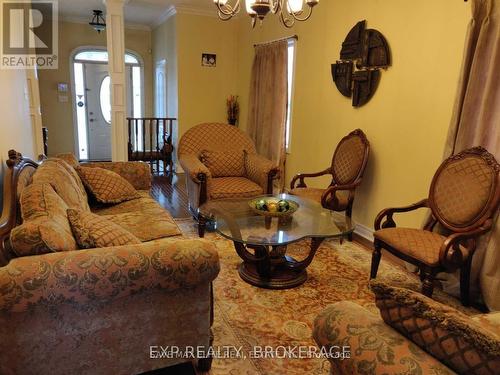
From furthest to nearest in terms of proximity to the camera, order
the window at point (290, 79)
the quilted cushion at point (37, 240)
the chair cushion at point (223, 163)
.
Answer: the window at point (290, 79), the chair cushion at point (223, 163), the quilted cushion at point (37, 240)

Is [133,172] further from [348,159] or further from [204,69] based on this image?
[204,69]

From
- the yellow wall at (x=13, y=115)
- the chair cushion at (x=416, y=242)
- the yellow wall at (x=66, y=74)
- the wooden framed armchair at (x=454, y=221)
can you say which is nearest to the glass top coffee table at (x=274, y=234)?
the chair cushion at (x=416, y=242)

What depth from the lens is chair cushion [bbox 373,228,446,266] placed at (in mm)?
2402

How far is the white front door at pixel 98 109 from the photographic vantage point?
7.82 metres

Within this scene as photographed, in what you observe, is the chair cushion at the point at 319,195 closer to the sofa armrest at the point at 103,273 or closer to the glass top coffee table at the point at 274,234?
the glass top coffee table at the point at 274,234

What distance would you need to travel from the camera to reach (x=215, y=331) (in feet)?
7.23

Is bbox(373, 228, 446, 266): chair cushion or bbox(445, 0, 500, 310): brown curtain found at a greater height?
bbox(445, 0, 500, 310): brown curtain

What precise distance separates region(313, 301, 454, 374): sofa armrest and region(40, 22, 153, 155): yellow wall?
7742 millimetres

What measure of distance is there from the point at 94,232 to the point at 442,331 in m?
1.38

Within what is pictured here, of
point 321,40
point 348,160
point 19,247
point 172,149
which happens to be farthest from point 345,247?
point 172,149
